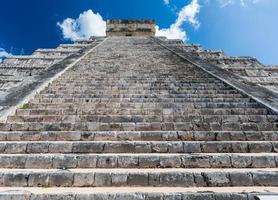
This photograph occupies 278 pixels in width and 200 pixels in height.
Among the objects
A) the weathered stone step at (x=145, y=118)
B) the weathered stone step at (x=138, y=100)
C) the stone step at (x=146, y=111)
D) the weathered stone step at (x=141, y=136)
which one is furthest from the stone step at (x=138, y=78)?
the weathered stone step at (x=141, y=136)

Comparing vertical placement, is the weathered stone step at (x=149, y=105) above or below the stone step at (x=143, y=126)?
above

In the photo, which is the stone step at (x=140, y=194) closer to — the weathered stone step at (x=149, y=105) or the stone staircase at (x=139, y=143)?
the stone staircase at (x=139, y=143)

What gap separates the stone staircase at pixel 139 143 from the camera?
11.6ft

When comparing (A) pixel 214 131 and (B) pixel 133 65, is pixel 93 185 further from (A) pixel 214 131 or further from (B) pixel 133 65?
(B) pixel 133 65

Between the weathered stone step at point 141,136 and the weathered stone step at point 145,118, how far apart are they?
1.79 ft

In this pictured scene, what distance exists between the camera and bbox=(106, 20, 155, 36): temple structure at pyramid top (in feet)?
62.1

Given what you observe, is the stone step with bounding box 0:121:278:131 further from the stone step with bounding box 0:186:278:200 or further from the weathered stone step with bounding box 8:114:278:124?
the stone step with bounding box 0:186:278:200

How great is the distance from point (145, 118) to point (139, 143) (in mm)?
1014

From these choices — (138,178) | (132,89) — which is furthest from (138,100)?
(138,178)

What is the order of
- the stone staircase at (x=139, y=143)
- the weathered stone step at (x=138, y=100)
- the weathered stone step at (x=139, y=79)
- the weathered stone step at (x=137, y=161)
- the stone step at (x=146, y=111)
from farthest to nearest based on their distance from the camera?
1. the weathered stone step at (x=139, y=79)
2. the weathered stone step at (x=138, y=100)
3. the stone step at (x=146, y=111)
4. the weathered stone step at (x=137, y=161)
5. the stone staircase at (x=139, y=143)

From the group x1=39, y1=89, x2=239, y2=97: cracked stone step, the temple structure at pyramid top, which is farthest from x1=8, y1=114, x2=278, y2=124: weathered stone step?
the temple structure at pyramid top

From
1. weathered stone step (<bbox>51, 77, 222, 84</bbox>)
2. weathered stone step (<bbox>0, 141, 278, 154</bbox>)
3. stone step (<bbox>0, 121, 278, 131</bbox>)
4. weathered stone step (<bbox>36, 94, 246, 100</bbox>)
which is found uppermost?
weathered stone step (<bbox>51, 77, 222, 84</bbox>)

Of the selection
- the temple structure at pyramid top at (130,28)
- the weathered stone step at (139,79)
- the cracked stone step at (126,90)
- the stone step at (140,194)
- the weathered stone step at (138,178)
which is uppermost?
the temple structure at pyramid top at (130,28)

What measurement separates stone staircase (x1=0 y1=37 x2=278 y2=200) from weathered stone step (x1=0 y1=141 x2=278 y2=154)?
0.01 meters
